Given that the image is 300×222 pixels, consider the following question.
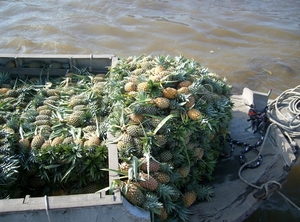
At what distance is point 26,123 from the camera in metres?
4.73

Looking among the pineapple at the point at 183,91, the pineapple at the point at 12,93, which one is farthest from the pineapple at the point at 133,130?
the pineapple at the point at 12,93

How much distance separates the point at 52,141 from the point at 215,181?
8.70ft

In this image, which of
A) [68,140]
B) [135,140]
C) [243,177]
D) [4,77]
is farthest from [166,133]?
[4,77]

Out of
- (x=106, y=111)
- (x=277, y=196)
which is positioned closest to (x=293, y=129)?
(x=277, y=196)

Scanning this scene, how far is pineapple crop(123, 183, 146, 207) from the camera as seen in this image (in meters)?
3.33

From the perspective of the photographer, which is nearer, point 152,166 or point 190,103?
point 152,166

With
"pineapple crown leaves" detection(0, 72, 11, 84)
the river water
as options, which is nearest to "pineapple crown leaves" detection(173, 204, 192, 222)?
"pineapple crown leaves" detection(0, 72, 11, 84)

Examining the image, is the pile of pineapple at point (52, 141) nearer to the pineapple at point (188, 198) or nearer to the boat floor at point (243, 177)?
the pineapple at point (188, 198)

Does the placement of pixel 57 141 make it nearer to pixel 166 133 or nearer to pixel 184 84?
pixel 166 133

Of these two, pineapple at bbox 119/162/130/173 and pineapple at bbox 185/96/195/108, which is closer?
pineapple at bbox 119/162/130/173

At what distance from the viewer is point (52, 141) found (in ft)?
14.3

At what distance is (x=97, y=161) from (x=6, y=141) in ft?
4.58

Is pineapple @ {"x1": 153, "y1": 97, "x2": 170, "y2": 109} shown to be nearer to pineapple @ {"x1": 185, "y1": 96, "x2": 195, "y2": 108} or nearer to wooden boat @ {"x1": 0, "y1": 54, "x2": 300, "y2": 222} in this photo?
pineapple @ {"x1": 185, "y1": 96, "x2": 195, "y2": 108}

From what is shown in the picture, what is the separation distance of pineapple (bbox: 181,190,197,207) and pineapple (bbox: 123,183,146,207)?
951 millimetres
